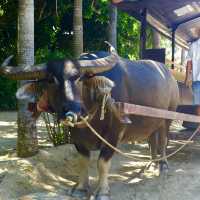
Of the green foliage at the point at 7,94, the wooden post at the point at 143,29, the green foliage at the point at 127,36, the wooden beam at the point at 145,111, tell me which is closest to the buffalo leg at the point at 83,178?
the wooden beam at the point at 145,111

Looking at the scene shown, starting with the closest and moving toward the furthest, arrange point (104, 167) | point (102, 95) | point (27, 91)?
point (102, 95), point (27, 91), point (104, 167)

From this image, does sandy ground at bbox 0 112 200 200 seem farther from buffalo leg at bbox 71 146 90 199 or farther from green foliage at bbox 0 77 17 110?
green foliage at bbox 0 77 17 110

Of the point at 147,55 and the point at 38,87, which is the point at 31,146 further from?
the point at 147,55

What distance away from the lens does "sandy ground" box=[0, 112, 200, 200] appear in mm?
4703

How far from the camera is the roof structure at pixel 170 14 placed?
657 cm

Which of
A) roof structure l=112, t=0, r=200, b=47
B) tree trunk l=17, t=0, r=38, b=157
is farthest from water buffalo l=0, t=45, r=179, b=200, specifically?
roof structure l=112, t=0, r=200, b=47

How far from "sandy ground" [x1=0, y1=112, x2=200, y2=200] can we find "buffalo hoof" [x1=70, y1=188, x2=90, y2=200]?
93 mm

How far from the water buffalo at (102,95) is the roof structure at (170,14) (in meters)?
1.18

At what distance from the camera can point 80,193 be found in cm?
473

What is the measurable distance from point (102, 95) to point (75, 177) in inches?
63.3

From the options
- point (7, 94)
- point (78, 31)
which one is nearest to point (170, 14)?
point (78, 31)

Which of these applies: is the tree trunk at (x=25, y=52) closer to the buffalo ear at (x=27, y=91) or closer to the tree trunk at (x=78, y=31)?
the buffalo ear at (x=27, y=91)

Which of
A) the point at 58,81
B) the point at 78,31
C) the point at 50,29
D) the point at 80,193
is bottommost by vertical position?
the point at 80,193

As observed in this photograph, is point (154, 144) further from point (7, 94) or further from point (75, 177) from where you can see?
point (7, 94)
